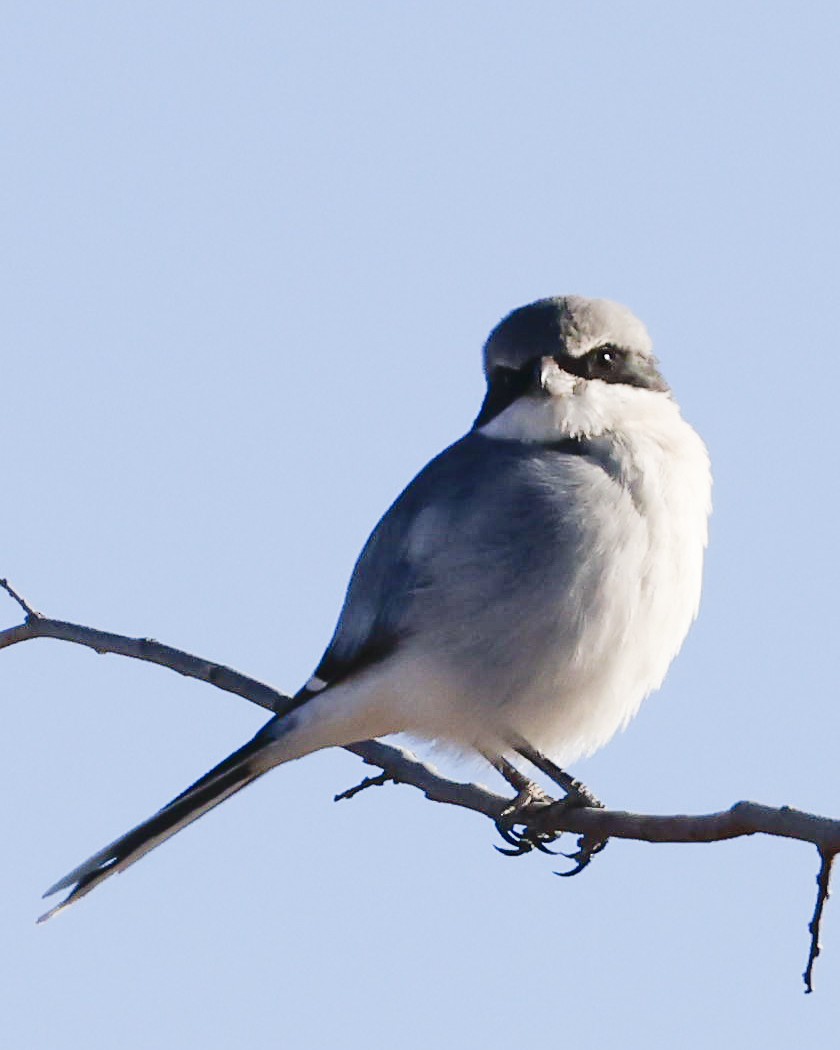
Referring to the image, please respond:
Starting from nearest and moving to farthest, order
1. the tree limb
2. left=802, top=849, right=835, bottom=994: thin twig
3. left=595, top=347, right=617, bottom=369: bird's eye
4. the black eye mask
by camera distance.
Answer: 1. left=802, top=849, right=835, bottom=994: thin twig
2. the tree limb
3. the black eye mask
4. left=595, top=347, right=617, bottom=369: bird's eye

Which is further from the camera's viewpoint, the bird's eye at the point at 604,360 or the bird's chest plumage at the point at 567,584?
the bird's eye at the point at 604,360

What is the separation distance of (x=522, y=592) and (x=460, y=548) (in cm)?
27

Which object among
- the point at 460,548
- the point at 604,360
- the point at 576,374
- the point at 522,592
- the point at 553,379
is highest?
the point at 604,360

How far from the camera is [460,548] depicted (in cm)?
556

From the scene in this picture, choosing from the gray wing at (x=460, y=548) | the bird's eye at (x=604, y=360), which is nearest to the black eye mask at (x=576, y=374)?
the bird's eye at (x=604, y=360)

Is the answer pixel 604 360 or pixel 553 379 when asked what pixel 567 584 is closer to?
pixel 553 379

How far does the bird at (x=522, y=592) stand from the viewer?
5422mm

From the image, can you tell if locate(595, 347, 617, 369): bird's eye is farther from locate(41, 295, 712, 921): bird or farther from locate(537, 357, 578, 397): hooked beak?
locate(537, 357, 578, 397): hooked beak

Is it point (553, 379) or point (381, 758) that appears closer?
point (381, 758)

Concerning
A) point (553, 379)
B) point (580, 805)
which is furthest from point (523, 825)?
point (553, 379)

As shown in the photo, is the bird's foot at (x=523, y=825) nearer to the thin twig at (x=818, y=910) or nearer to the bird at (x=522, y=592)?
the bird at (x=522, y=592)

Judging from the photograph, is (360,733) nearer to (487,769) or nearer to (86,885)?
(487,769)

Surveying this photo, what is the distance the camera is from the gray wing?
5.48m

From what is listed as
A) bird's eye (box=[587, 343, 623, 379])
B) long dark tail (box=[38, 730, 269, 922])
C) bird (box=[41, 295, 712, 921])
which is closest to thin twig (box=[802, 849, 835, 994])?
bird (box=[41, 295, 712, 921])
